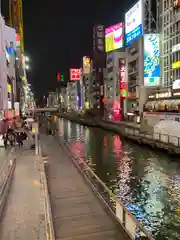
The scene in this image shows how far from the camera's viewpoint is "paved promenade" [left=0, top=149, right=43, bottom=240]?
9258 millimetres

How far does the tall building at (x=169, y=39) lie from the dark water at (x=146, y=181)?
2524cm

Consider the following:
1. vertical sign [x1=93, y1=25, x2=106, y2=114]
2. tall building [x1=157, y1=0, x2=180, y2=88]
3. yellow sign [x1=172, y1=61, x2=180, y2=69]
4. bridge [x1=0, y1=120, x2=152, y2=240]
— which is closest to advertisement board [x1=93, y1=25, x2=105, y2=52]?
vertical sign [x1=93, y1=25, x2=106, y2=114]

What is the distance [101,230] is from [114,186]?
1027cm

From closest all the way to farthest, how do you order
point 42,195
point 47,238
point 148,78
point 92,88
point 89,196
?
point 47,238 → point 42,195 → point 89,196 → point 148,78 → point 92,88

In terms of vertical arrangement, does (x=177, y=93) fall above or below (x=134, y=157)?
above

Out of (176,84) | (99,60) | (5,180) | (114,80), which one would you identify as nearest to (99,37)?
(99,60)

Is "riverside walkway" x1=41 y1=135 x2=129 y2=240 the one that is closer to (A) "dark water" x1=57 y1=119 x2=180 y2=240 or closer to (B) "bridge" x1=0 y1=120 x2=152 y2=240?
(B) "bridge" x1=0 y1=120 x2=152 y2=240

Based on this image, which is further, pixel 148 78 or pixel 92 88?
pixel 92 88

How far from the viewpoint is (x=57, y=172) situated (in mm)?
19422

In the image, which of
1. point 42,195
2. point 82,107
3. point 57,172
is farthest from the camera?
point 82,107

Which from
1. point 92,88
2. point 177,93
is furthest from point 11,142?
point 92,88

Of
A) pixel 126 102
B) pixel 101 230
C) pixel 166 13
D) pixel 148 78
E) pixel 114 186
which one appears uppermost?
pixel 166 13

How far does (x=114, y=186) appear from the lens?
1997 cm

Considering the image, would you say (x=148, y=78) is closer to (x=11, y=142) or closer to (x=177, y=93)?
(x=177, y=93)
